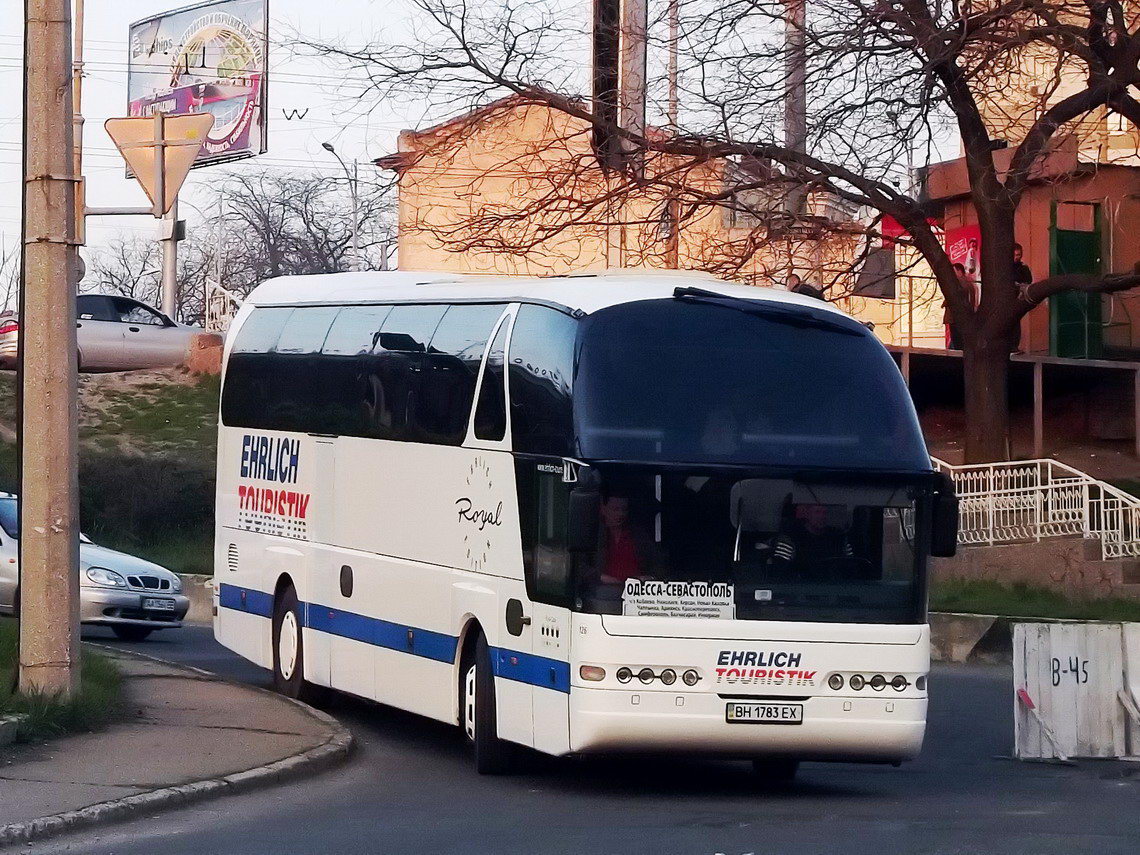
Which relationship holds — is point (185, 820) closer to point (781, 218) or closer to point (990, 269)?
point (781, 218)

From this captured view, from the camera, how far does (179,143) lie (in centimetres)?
1321

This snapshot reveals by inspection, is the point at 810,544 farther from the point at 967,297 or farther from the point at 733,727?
the point at 967,297

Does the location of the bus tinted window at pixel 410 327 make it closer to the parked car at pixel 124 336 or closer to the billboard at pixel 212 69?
the parked car at pixel 124 336

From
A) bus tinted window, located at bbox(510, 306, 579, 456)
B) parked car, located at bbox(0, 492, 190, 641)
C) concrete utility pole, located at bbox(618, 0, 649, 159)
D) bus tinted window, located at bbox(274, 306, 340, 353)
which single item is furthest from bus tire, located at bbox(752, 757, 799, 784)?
concrete utility pole, located at bbox(618, 0, 649, 159)

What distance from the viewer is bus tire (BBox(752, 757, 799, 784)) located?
1246cm

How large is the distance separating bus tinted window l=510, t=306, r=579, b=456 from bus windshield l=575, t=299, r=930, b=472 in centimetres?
A: 13

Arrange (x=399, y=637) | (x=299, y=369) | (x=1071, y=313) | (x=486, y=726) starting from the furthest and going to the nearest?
1. (x=1071, y=313)
2. (x=299, y=369)
3. (x=399, y=637)
4. (x=486, y=726)

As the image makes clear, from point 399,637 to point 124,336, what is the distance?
2695 cm

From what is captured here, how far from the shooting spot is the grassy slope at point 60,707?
1159 cm

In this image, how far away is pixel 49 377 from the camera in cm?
1229

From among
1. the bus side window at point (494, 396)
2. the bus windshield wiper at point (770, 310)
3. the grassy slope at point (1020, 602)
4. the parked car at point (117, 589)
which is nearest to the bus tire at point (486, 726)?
the bus side window at point (494, 396)

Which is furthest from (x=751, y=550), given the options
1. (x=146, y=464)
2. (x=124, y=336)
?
(x=124, y=336)

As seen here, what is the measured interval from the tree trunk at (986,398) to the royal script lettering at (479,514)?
1442 cm

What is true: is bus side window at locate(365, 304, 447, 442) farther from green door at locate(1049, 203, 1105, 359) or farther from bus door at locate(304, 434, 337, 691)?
green door at locate(1049, 203, 1105, 359)
